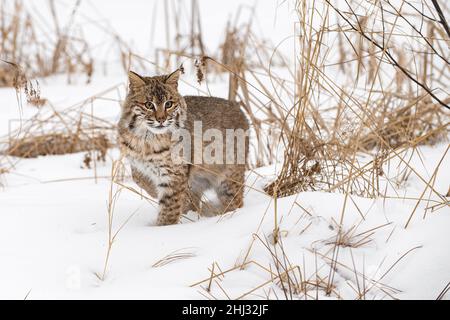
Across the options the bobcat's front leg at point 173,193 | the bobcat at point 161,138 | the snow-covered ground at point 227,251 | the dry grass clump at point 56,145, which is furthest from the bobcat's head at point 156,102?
the dry grass clump at point 56,145

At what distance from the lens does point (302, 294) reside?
2.20 metres

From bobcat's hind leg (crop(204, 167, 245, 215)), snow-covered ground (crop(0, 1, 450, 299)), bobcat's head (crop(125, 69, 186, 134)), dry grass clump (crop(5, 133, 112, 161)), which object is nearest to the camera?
snow-covered ground (crop(0, 1, 450, 299))

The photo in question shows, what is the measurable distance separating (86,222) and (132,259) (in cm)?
65

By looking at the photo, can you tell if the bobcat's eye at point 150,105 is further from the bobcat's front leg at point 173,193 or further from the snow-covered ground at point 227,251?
the snow-covered ground at point 227,251

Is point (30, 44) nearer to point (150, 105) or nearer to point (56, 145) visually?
point (56, 145)

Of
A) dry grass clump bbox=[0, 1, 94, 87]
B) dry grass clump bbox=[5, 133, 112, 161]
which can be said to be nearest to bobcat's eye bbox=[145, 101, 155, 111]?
dry grass clump bbox=[5, 133, 112, 161]

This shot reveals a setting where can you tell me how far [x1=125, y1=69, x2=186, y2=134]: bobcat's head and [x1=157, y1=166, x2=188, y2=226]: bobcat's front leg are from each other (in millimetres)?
281

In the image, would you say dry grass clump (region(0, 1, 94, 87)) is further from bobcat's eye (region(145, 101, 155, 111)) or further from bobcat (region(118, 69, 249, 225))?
bobcat's eye (region(145, 101, 155, 111))

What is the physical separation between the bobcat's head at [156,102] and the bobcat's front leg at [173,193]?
28 cm

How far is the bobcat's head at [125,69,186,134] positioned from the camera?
131 inches

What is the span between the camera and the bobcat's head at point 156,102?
334 cm

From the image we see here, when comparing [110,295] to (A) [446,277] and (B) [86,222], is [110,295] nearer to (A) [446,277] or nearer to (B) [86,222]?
(B) [86,222]

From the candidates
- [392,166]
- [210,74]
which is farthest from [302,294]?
[210,74]

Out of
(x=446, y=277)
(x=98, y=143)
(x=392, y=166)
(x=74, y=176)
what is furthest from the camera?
(x=98, y=143)
